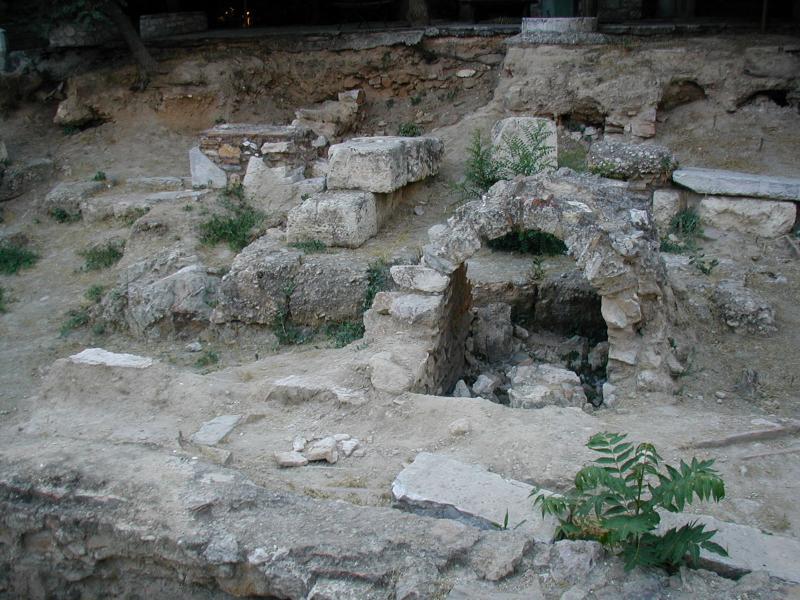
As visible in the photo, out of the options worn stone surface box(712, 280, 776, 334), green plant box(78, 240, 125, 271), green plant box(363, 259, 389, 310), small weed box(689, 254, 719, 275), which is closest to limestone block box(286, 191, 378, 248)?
green plant box(363, 259, 389, 310)

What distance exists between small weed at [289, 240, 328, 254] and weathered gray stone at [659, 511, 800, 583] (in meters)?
5.19

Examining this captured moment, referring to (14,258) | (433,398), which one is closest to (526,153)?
(433,398)

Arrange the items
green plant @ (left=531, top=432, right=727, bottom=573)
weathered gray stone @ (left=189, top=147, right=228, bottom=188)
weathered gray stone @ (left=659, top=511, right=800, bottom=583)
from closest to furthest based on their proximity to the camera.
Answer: green plant @ (left=531, top=432, right=727, bottom=573) → weathered gray stone @ (left=659, top=511, right=800, bottom=583) → weathered gray stone @ (left=189, top=147, right=228, bottom=188)

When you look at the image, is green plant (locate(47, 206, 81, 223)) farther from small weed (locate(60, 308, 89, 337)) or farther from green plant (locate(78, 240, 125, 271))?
small weed (locate(60, 308, 89, 337))

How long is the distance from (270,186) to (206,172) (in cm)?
112

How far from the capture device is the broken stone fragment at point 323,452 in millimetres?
4887

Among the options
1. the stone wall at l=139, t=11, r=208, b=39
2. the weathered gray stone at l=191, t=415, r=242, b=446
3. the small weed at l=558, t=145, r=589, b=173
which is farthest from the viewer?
the stone wall at l=139, t=11, r=208, b=39

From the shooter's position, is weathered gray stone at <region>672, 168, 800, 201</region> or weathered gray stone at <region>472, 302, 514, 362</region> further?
weathered gray stone at <region>672, 168, 800, 201</region>

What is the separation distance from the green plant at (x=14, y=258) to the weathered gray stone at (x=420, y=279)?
220 inches

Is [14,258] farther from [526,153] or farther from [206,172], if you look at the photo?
[526,153]

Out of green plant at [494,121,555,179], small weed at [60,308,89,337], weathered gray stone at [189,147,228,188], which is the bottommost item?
small weed at [60,308,89,337]

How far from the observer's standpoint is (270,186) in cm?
992

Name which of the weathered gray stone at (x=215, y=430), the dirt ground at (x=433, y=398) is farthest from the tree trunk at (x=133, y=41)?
the weathered gray stone at (x=215, y=430)

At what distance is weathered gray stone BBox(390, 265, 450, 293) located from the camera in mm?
6500
